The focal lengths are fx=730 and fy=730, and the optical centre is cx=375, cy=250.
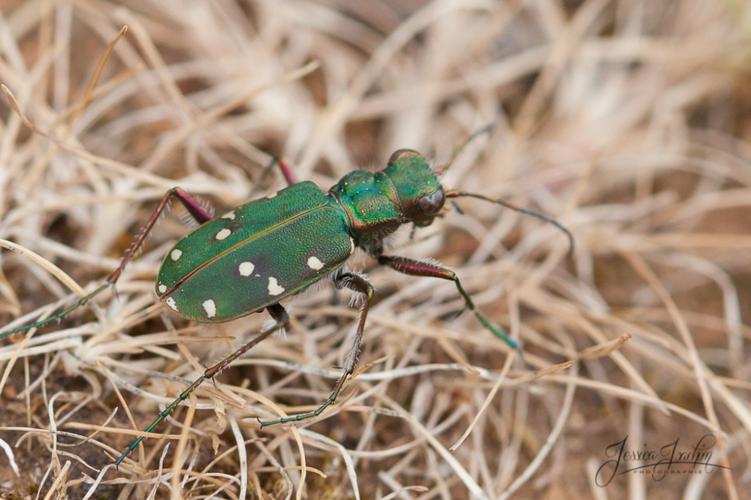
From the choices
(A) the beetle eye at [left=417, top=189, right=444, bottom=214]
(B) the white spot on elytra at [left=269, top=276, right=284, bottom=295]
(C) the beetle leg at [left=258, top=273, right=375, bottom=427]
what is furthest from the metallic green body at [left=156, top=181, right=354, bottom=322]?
(A) the beetle eye at [left=417, top=189, right=444, bottom=214]

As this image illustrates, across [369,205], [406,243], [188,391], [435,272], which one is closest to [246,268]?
[188,391]

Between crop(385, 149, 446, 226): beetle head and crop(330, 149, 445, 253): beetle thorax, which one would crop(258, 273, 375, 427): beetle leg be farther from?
crop(385, 149, 446, 226): beetle head

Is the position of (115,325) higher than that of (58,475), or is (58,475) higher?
(115,325)

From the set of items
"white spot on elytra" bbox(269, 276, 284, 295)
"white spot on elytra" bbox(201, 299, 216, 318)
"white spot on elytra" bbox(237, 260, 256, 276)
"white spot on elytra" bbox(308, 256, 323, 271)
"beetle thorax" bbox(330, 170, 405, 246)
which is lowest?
"white spot on elytra" bbox(201, 299, 216, 318)

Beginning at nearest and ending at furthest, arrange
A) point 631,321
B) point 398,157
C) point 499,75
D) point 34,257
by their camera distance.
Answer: point 34,257 < point 398,157 < point 631,321 < point 499,75

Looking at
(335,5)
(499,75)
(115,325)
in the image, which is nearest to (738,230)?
(499,75)

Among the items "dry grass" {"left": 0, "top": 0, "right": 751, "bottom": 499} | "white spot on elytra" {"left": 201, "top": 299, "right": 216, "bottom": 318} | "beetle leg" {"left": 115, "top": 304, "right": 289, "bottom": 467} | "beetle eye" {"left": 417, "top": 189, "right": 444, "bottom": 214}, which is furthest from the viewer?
"beetle eye" {"left": 417, "top": 189, "right": 444, "bottom": 214}

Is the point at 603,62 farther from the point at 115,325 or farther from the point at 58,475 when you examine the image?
the point at 58,475
